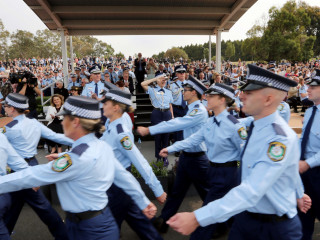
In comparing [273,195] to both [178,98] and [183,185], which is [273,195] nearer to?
[183,185]

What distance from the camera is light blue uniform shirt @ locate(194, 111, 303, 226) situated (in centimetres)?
177

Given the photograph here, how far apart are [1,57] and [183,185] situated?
233 ft

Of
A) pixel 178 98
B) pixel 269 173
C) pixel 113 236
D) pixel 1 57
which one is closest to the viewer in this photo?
pixel 269 173

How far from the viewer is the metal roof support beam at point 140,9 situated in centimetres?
979

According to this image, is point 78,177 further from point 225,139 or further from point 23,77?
point 23,77

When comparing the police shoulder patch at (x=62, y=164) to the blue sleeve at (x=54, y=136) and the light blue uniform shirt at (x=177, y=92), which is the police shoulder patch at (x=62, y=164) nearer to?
the blue sleeve at (x=54, y=136)

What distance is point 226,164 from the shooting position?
3.32 metres

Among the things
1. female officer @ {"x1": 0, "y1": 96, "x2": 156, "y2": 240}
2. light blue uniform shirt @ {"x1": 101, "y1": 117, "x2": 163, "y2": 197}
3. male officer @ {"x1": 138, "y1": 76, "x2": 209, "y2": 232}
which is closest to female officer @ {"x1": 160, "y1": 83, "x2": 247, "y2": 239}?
male officer @ {"x1": 138, "y1": 76, "x2": 209, "y2": 232}

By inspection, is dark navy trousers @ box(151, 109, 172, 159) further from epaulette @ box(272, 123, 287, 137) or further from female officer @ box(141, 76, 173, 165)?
epaulette @ box(272, 123, 287, 137)

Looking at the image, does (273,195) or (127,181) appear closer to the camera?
(273,195)

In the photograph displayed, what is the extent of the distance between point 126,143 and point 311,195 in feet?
7.68

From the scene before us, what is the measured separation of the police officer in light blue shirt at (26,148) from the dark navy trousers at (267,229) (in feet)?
8.01

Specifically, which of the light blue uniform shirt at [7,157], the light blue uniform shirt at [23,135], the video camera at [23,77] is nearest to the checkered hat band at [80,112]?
the light blue uniform shirt at [7,157]

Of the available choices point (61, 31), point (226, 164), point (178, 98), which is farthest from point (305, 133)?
point (61, 31)
